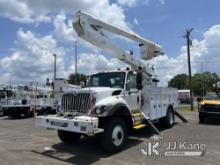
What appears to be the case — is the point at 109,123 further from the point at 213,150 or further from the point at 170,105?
the point at 170,105

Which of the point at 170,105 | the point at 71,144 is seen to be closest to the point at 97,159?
the point at 71,144

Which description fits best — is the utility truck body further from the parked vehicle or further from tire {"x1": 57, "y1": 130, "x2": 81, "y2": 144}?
the parked vehicle

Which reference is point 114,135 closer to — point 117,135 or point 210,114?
point 117,135

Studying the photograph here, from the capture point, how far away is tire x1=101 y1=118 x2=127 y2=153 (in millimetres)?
8312

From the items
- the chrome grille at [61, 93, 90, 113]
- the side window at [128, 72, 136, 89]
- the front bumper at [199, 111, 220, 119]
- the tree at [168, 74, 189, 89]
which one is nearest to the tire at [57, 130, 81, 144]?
the chrome grille at [61, 93, 90, 113]

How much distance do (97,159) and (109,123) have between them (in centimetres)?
113

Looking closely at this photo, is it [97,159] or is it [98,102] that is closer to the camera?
[97,159]

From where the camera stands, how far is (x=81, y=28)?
1052 centimetres

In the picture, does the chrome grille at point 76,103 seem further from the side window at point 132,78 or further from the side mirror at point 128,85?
the side window at point 132,78

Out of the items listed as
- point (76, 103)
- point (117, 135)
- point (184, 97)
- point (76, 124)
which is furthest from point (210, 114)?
point (184, 97)

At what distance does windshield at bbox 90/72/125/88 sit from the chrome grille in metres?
1.61

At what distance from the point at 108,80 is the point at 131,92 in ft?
3.10

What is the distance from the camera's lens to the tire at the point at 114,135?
831cm

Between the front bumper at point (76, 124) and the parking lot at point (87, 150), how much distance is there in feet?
2.50
